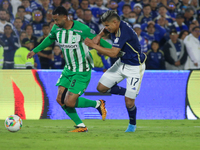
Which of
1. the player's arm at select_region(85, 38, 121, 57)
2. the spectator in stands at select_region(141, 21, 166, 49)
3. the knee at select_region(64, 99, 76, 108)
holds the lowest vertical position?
the knee at select_region(64, 99, 76, 108)

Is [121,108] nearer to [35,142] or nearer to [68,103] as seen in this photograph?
[68,103]

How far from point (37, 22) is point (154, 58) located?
381 centimetres

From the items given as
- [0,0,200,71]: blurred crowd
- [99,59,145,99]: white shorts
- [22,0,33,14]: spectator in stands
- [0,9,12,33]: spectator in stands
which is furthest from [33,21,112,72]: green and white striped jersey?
[22,0,33,14]: spectator in stands

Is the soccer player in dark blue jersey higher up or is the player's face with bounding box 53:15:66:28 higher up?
the player's face with bounding box 53:15:66:28

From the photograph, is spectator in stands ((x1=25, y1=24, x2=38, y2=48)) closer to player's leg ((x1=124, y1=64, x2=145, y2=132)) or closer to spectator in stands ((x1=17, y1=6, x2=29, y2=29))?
spectator in stands ((x1=17, y1=6, x2=29, y2=29))

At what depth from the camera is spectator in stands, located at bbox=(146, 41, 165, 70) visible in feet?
32.7

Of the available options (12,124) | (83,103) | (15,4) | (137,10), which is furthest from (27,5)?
(12,124)

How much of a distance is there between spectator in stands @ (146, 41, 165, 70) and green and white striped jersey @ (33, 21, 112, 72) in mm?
4206

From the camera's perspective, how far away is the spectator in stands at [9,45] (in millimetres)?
9430

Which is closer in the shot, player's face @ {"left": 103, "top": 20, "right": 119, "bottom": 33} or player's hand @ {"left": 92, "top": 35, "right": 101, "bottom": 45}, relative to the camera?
player's face @ {"left": 103, "top": 20, "right": 119, "bottom": 33}

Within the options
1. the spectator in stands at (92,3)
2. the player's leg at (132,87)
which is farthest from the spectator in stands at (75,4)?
the player's leg at (132,87)

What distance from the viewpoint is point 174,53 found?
10148 millimetres

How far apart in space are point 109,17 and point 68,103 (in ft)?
5.31

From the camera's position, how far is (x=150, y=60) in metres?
9.96
